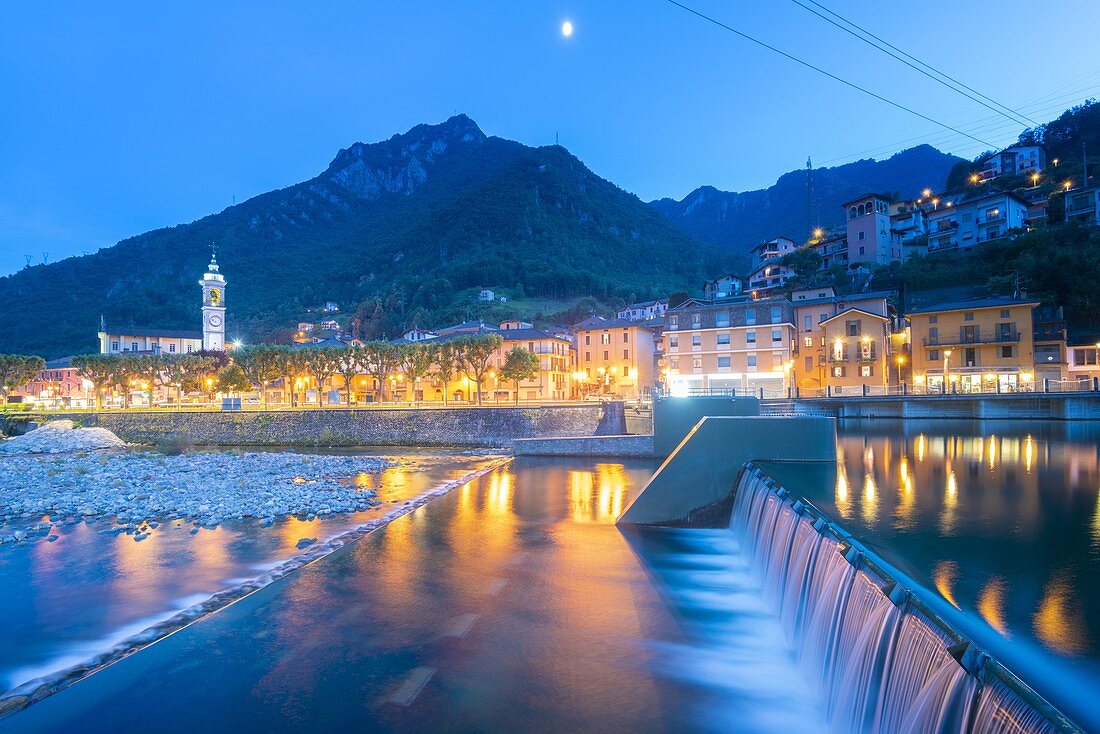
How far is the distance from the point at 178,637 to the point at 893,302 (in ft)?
222

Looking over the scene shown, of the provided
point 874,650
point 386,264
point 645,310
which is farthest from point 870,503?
point 386,264

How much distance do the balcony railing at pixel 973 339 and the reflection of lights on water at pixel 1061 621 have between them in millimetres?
48829

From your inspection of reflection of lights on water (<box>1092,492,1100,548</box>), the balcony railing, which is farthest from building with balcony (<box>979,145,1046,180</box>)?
reflection of lights on water (<box>1092,492,1100,548</box>)

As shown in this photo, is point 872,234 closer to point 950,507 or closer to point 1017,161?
point 1017,161

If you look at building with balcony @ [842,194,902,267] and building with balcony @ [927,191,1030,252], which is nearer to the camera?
building with balcony @ [927,191,1030,252]

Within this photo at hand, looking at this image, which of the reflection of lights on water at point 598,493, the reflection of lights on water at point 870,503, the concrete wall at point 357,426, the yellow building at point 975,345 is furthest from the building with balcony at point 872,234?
the reflection of lights on water at point 870,503

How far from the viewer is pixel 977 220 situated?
6919 centimetres

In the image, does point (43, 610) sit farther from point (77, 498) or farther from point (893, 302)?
point (893, 302)

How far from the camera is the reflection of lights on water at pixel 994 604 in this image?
27.7ft

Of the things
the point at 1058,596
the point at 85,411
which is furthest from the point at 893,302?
the point at 85,411

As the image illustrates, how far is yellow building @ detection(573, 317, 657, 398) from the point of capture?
221 feet

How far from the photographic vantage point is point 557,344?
66188mm

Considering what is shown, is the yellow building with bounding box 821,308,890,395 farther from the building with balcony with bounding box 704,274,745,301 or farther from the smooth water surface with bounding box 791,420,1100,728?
the building with balcony with bounding box 704,274,745,301

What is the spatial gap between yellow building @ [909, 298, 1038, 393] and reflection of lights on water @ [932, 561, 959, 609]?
1730 inches
